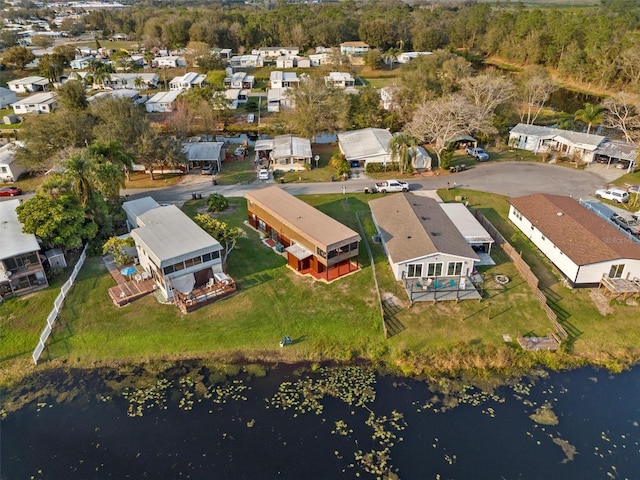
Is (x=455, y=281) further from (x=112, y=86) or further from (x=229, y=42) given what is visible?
(x=229, y=42)

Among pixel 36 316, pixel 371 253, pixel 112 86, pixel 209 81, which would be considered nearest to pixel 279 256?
pixel 371 253

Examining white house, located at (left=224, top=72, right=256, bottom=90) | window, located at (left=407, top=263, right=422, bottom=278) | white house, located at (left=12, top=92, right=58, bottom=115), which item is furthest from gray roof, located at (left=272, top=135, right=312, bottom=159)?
white house, located at (left=12, top=92, right=58, bottom=115)

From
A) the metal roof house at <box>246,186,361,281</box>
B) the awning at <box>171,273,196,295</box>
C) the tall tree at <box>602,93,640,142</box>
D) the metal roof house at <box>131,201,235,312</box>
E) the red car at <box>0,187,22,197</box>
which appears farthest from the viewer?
the tall tree at <box>602,93,640,142</box>

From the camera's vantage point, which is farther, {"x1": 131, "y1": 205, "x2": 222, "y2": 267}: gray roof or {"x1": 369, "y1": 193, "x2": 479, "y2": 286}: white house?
{"x1": 369, "y1": 193, "x2": 479, "y2": 286}: white house

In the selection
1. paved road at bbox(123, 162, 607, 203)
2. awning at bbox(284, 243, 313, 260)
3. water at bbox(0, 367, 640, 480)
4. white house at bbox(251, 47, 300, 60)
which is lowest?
water at bbox(0, 367, 640, 480)

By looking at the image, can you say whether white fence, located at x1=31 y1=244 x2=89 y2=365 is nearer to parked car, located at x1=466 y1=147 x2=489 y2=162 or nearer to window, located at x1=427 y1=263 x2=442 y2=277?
window, located at x1=427 y1=263 x2=442 y2=277

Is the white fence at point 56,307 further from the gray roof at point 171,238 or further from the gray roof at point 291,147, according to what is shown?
the gray roof at point 291,147

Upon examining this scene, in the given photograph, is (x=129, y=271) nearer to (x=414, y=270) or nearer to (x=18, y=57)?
(x=414, y=270)
